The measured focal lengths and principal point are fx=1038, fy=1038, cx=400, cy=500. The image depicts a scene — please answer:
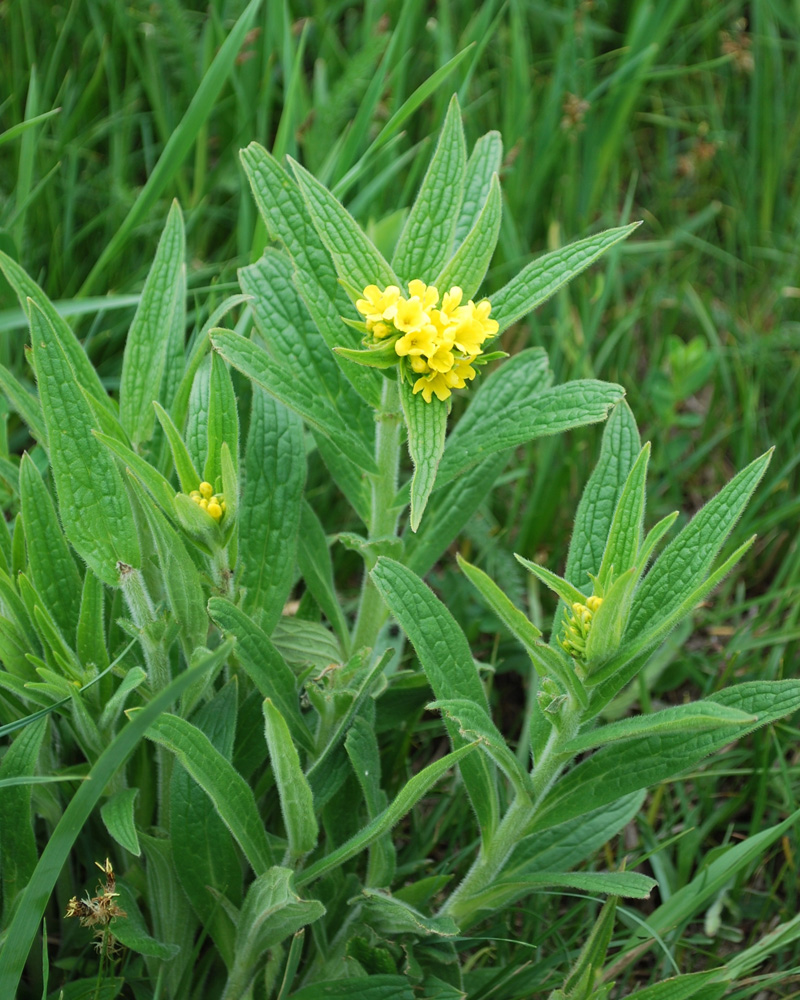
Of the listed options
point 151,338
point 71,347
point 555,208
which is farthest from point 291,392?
point 555,208

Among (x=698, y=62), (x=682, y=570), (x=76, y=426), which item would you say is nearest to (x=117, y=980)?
(x=76, y=426)

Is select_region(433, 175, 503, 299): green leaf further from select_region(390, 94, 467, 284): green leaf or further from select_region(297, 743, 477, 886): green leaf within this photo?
select_region(297, 743, 477, 886): green leaf

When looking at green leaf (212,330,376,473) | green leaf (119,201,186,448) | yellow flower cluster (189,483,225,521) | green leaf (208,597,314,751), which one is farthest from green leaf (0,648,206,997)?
green leaf (119,201,186,448)

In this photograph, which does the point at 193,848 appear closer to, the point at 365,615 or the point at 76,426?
the point at 365,615

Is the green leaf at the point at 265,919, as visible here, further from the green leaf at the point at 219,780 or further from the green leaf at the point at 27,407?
the green leaf at the point at 27,407

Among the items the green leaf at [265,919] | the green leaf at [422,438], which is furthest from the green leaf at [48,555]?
the green leaf at [422,438]
